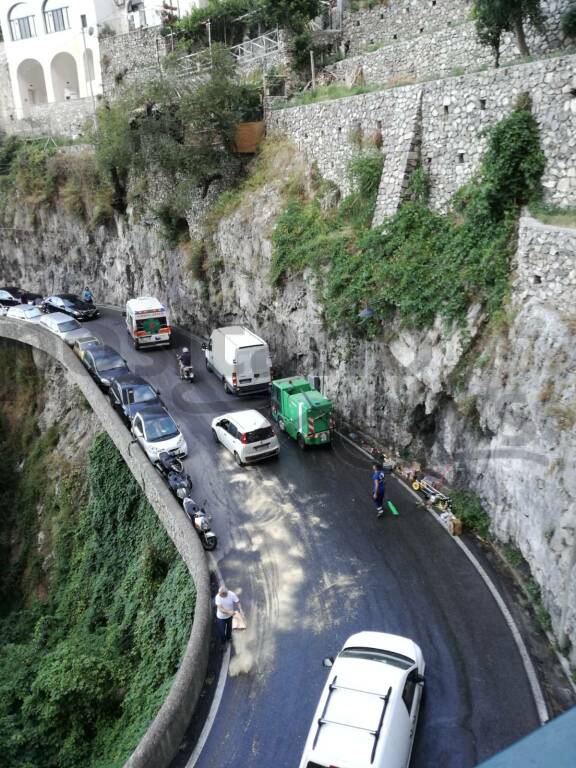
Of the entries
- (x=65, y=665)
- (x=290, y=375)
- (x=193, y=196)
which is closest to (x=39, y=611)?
(x=65, y=665)

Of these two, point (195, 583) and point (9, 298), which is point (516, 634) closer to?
point (195, 583)

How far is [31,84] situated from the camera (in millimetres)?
55438

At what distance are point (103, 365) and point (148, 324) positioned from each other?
4.94m

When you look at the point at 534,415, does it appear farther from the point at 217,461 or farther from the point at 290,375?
the point at 290,375

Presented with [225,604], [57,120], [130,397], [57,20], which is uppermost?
[57,20]

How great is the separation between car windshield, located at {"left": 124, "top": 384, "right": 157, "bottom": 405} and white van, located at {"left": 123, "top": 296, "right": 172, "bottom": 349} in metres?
7.88

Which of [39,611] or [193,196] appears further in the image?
[193,196]

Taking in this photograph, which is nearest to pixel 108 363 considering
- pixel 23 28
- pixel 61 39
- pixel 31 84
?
pixel 61 39

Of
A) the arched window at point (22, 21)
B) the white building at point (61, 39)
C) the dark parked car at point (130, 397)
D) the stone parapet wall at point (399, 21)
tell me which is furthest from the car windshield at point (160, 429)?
the arched window at point (22, 21)

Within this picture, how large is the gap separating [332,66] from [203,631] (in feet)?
94.5

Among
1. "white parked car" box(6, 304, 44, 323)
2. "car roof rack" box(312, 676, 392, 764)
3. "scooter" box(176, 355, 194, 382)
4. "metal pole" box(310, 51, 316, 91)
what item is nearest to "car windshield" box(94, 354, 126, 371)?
"scooter" box(176, 355, 194, 382)

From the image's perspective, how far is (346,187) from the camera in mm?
23453

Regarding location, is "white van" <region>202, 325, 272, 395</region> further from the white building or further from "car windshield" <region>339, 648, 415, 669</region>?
the white building

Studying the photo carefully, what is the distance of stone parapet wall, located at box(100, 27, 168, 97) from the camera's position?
43812mm
